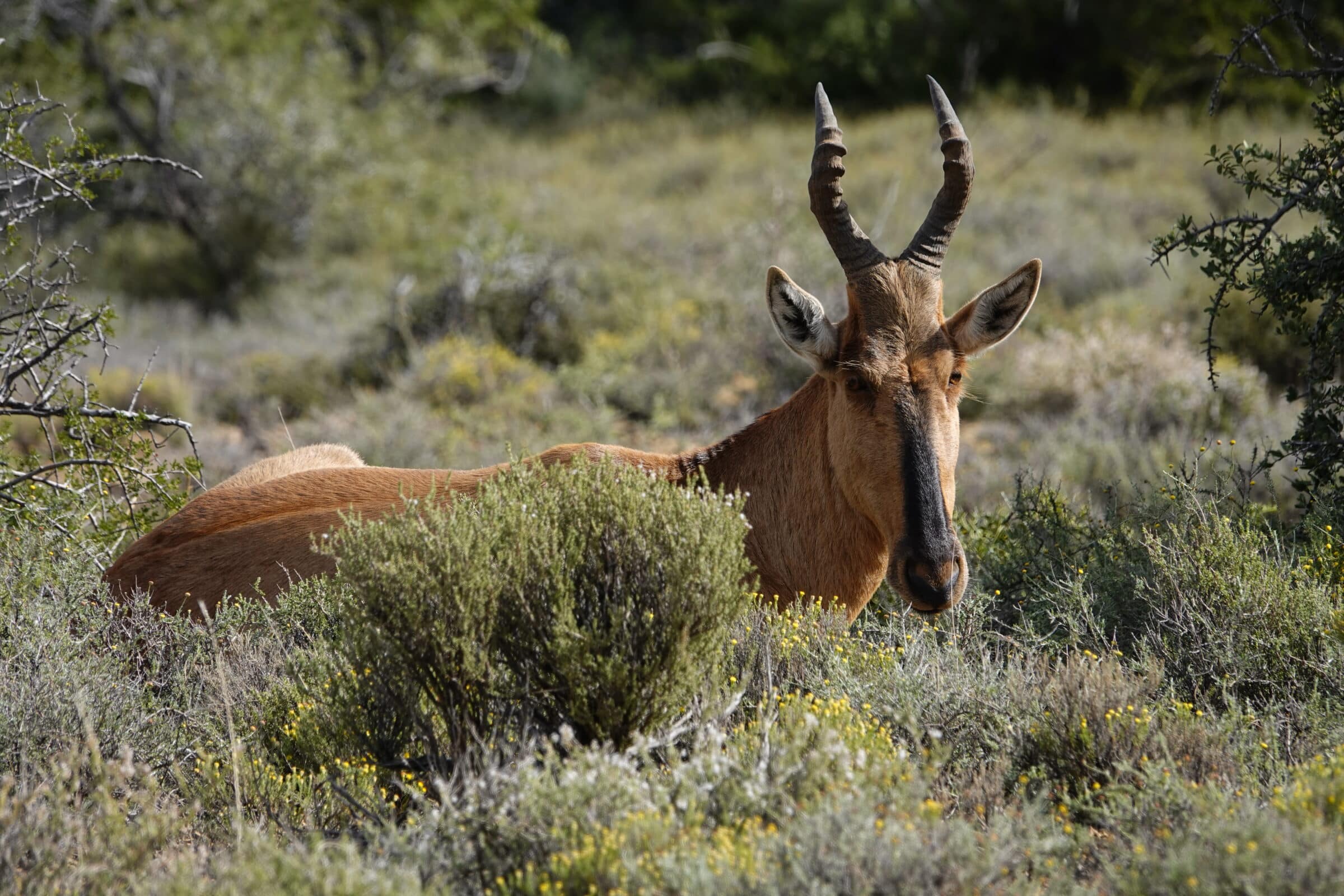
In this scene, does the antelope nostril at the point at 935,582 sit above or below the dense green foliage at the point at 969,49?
below

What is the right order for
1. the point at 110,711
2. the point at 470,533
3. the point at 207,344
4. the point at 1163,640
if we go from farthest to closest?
the point at 207,344 < the point at 1163,640 < the point at 110,711 < the point at 470,533

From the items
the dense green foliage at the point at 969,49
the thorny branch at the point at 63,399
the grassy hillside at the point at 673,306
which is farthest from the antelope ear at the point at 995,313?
the dense green foliage at the point at 969,49

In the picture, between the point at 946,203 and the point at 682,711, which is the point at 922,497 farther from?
the point at 946,203

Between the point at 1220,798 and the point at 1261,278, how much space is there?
3337mm

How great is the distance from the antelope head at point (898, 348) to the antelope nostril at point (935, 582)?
0.06ft

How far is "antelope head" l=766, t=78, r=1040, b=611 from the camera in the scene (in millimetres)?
4289

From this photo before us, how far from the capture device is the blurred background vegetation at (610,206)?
10.5 meters

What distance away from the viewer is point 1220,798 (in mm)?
3174

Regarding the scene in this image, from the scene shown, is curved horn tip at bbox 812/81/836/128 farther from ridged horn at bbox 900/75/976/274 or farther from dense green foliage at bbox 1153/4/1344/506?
dense green foliage at bbox 1153/4/1344/506

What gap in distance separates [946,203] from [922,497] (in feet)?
Result: 4.62

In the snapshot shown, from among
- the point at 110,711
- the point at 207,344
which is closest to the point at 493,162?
the point at 207,344

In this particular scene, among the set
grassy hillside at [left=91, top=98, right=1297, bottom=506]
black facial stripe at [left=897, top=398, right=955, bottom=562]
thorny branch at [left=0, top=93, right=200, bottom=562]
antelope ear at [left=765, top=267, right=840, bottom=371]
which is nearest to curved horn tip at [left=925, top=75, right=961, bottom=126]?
antelope ear at [left=765, top=267, right=840, bottom=371]

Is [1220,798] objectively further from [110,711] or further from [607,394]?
[607,394]

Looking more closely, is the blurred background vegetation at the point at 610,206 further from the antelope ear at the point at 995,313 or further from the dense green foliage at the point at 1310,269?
the antelope ear at the point at 995,313
